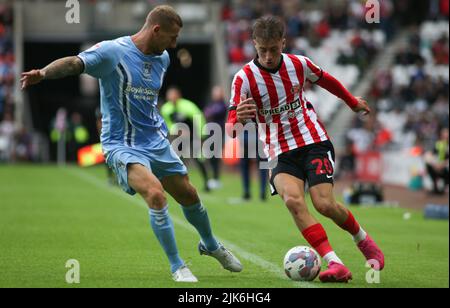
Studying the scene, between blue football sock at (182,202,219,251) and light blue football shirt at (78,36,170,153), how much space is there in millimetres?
649

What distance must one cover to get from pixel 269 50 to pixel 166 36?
894 mm

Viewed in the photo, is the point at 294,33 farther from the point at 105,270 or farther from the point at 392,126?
the point at 105,270

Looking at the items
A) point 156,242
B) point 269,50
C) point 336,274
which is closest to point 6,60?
point 156,242

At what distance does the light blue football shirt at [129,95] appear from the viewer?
312 inches

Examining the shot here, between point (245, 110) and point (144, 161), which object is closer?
point (245, 110)

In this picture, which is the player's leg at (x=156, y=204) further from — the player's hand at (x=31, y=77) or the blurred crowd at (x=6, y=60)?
the blurred crowd at (x=6, y=60)

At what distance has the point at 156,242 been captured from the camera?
36.1 feet

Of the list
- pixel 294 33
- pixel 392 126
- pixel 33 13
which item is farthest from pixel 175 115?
pixel 33 13

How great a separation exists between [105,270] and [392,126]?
71.5 ft

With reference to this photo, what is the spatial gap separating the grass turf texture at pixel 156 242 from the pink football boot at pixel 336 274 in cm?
9

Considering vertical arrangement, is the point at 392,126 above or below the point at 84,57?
below

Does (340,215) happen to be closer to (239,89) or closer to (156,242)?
(239,89)

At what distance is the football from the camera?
799 centimetres
